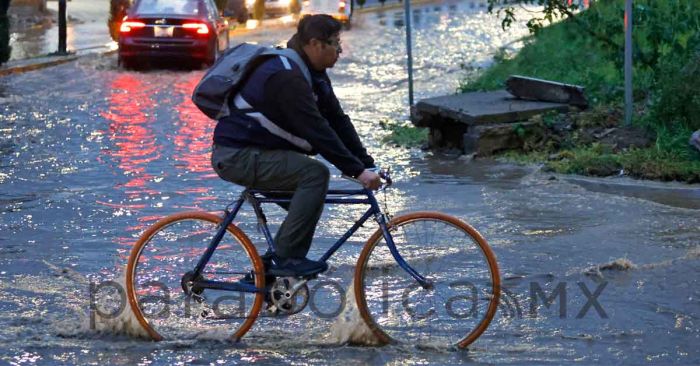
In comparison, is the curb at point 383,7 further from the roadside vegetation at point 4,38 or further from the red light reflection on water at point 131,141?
the red light reflection on water at point 131,141

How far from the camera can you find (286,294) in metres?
6.82

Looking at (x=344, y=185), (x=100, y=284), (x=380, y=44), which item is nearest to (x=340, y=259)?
(x=100, y=284)

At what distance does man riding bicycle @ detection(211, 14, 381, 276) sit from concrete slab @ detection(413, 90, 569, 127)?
22.0ft

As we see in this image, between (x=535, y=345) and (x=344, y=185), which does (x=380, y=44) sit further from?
(x=535, y=345)

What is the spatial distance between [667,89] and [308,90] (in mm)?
6808

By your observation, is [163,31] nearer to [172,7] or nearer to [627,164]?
[172,7]

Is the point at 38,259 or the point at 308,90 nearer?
the point at 308,90

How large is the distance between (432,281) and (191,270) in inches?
46.9

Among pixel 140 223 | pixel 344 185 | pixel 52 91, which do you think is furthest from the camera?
pixel 52 91

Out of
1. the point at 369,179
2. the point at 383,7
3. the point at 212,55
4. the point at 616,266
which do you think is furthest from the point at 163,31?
the point at 383,7

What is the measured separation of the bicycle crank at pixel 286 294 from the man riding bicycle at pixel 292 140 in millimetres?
56

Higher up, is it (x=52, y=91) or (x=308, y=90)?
(x=308, y=90)

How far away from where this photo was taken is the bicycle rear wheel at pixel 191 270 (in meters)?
6.88

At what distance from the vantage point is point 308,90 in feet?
21.6
